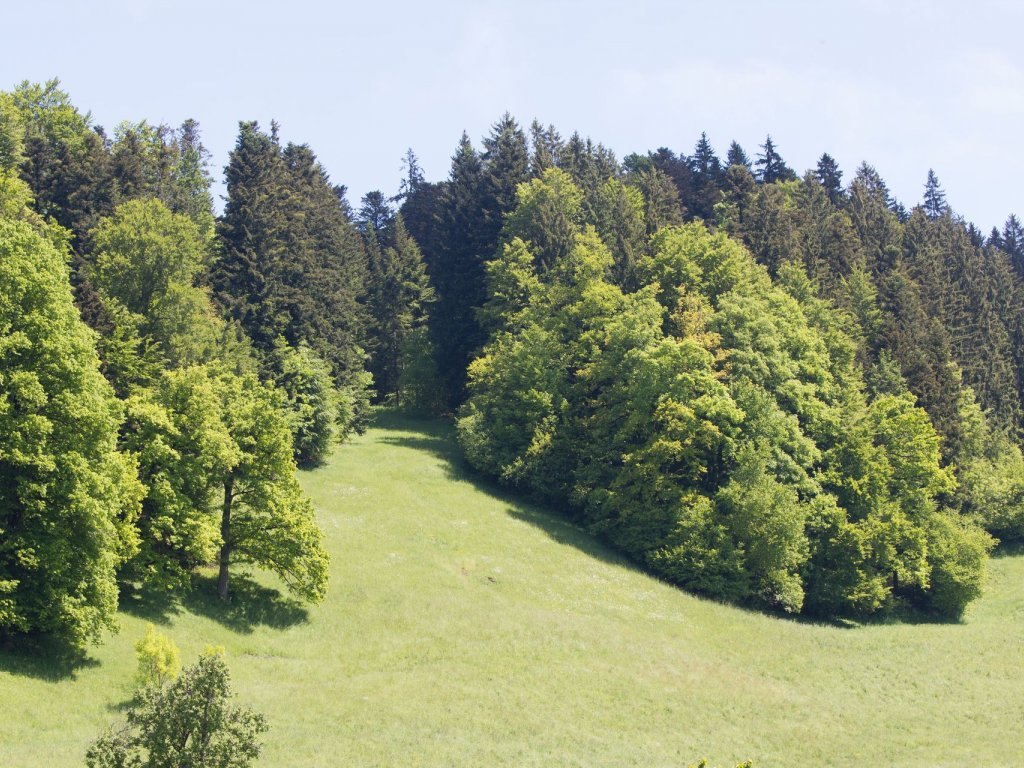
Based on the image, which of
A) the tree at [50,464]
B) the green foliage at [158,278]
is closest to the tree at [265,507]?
the tree at [50,464]

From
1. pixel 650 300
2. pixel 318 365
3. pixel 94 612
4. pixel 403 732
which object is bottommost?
pixel 403 732

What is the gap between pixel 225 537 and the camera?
4775cm

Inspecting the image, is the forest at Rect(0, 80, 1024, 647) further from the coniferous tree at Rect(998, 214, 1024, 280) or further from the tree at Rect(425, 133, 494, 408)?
the coniferous tree at Rect(998, 214, 1024, 280)

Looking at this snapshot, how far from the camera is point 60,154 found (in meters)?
75.6

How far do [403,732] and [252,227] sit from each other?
51.4 meters

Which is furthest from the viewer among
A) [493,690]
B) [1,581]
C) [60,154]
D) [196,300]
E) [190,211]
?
[190,211]

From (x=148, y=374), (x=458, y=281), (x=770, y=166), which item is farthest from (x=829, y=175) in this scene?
(x=148, y=374)

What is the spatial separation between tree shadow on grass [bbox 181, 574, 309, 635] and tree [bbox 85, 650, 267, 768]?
23.2 metres

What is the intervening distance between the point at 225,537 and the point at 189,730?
26610mm

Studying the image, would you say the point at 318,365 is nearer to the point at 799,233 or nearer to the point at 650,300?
the point at 650,300

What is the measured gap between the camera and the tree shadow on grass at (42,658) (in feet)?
114

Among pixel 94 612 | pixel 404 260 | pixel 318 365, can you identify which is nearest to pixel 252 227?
pixel 318 365

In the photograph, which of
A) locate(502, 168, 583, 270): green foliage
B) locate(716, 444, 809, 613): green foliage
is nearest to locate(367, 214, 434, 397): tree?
locate(502, 168, 583, 270): green foliage

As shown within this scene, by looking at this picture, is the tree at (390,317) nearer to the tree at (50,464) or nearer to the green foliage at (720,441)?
the green foliage at (720,441)
